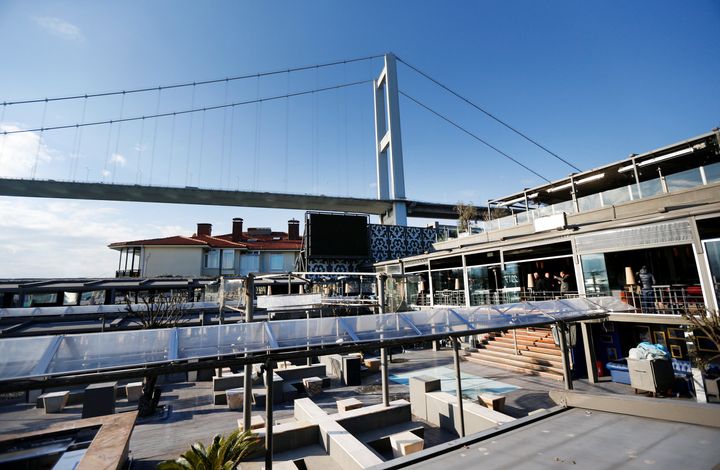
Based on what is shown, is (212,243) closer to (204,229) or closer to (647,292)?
(204,229)

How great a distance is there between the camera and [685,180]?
1248 cm

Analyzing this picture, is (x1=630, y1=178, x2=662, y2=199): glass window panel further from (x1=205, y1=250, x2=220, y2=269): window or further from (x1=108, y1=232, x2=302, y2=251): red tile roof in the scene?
(x1=205, y1=250, x2=220, y2=269): window

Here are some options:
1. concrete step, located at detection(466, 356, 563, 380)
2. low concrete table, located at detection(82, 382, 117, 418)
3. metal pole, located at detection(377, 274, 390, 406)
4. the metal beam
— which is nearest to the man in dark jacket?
concrete step, located at detection(466, 356, 563, 380)

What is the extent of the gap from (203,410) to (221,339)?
7229 mm

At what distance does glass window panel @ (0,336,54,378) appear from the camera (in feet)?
10.7

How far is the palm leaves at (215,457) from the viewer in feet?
14.7

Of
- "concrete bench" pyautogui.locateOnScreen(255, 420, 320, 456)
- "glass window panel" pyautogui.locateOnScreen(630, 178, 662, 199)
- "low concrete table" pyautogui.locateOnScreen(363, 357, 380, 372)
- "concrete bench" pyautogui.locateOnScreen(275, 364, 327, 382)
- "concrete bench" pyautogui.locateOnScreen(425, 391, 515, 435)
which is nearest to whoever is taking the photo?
"concrete bench" pyautogui.locateOnScreen(255, 420, 320, 456)

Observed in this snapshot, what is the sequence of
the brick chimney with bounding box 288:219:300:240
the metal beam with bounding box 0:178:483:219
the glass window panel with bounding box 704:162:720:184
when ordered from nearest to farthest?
1. the glass window panel with bounding box 704:162:720:184
2. the metal beam with bounding box 0:178:483:219
3. the brick chimney with bounding box 288:219:300:240

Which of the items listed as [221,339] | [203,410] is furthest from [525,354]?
[221,339]

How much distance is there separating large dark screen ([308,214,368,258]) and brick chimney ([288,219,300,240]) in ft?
46.2

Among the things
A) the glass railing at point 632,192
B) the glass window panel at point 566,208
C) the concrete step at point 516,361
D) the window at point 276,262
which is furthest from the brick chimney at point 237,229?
the glass window panel at point 566,208

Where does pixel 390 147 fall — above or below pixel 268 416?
above

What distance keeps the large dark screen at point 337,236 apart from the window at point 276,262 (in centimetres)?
809

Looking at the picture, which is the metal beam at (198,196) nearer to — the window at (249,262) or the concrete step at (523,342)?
the window at (249,262)
